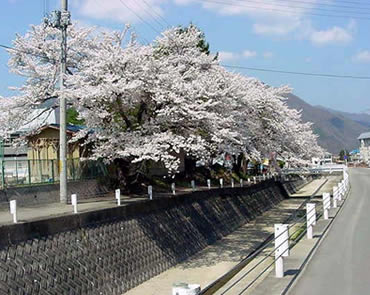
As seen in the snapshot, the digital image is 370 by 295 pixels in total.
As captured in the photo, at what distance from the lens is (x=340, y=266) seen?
10.5 meters

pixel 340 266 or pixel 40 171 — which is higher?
pixel 40 171

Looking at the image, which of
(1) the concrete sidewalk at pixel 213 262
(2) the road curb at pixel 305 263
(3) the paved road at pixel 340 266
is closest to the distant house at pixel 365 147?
(1) the concrete sidewalk at pixel 213 262

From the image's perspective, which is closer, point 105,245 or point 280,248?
point 280,248

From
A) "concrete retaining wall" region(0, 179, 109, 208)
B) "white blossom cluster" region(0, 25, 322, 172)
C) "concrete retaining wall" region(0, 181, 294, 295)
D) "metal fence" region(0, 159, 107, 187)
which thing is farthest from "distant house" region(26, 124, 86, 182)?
"concrete retaining wall" region(0, 181, 294, 295)

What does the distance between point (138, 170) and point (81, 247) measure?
326 inches

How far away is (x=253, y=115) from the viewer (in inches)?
1201

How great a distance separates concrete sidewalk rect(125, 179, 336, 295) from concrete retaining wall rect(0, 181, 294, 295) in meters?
0.39

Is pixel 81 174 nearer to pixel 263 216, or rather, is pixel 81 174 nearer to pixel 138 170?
pixel 138 170

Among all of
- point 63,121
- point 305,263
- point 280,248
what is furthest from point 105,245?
point 280,248

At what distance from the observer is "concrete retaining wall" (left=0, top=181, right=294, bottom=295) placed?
12.0 meters

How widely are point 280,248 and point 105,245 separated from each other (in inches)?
314

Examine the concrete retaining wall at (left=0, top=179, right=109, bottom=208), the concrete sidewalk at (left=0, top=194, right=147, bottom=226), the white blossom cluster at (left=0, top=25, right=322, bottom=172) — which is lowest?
the concrete sidewalk at (left=0, top=194, right=147, bottom=226)

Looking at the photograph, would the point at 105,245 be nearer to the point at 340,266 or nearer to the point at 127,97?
the point at 127,97

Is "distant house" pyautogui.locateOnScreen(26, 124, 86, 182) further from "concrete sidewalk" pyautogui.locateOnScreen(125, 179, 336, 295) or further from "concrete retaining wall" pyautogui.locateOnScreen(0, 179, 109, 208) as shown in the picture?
"concrete sidewalk" pyautogui.locateOnScreen(125, 179, 336, 295)
